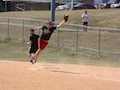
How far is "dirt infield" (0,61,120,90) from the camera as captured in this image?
510 inches

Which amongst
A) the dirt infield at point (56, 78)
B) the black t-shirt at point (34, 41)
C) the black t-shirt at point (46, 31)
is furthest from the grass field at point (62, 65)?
the black t-shirt at point (46, 31)

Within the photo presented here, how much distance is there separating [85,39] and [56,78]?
13.2 m

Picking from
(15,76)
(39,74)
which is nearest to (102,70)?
(39,74)

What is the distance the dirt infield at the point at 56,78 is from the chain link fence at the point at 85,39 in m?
6.40

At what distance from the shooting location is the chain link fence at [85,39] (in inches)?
980

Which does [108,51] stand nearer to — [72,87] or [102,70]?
[102,70]

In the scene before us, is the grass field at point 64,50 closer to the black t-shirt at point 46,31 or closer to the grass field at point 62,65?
the grass field at point 62,65

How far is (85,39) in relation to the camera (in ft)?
91.0

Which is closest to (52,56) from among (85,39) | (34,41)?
(85,39)

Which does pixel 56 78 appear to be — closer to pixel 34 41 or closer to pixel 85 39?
pixel 34 41

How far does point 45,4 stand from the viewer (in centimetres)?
8112

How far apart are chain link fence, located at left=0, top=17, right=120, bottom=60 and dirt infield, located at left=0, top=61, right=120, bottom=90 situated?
6.40 m

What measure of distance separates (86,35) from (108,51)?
405 centimetres

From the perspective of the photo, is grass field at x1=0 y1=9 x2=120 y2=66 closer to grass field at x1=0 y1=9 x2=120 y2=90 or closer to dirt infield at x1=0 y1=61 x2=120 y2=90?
grass field at x1=0 y1=9 x2=120 y2=90
